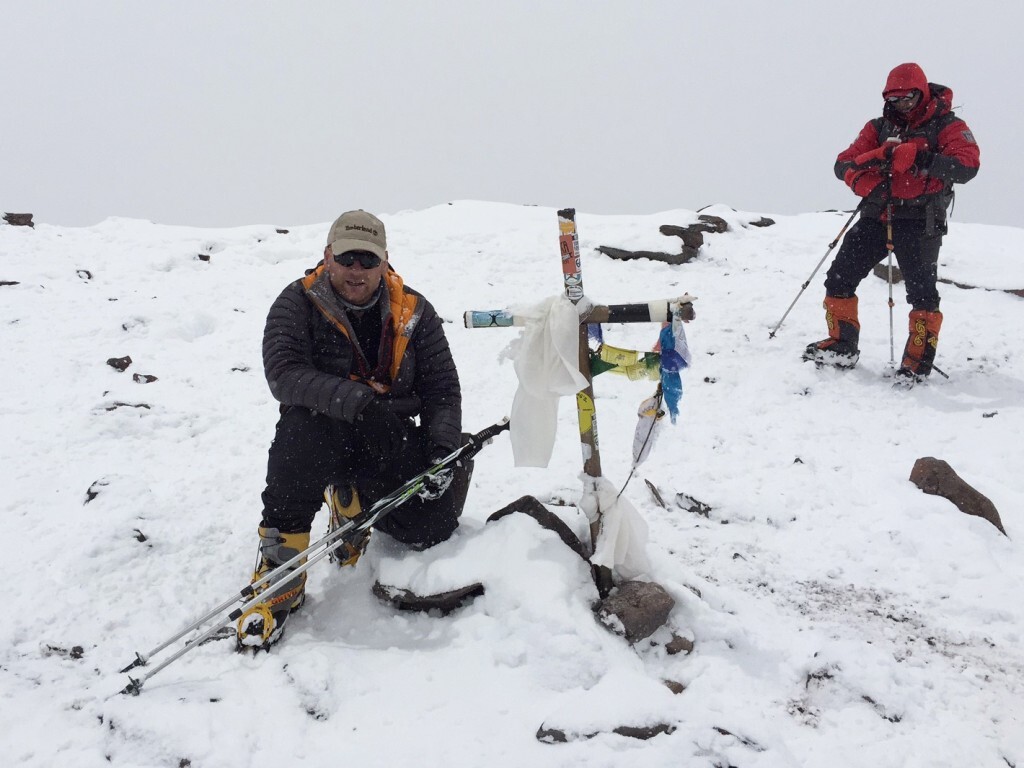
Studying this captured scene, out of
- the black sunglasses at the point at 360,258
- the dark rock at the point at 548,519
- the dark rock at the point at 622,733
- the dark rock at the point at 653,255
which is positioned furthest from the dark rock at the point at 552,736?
the dark rock at the point at 653,255

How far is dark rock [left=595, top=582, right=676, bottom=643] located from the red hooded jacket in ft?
17.6

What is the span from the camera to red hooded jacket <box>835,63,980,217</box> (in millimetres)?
6168

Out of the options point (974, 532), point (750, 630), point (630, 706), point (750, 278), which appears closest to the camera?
point (630, 706)

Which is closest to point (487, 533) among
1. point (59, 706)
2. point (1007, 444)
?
point (59, 706)

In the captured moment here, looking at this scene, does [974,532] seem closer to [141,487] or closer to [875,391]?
[875,391]

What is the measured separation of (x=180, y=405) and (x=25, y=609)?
117 inches

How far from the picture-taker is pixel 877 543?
167 inches

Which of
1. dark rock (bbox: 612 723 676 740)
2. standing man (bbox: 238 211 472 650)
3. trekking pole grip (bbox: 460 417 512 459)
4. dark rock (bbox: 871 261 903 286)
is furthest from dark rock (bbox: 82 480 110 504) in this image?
dark rock (bbox: 871 261 903 286)

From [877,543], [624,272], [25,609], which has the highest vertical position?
[624,272]

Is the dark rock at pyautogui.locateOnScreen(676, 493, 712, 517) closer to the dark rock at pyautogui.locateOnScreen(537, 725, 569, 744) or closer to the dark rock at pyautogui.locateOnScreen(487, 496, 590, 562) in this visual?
the dark rock at pyautogui.locateOnScreen(487, 496, 590, 562)

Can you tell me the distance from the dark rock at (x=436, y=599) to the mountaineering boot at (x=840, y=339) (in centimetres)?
518

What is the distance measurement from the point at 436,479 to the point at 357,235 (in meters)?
1.45

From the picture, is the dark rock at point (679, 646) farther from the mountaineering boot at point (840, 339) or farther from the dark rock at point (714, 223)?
the dark rock at point (714, 223)

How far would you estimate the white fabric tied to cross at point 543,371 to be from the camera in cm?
327
